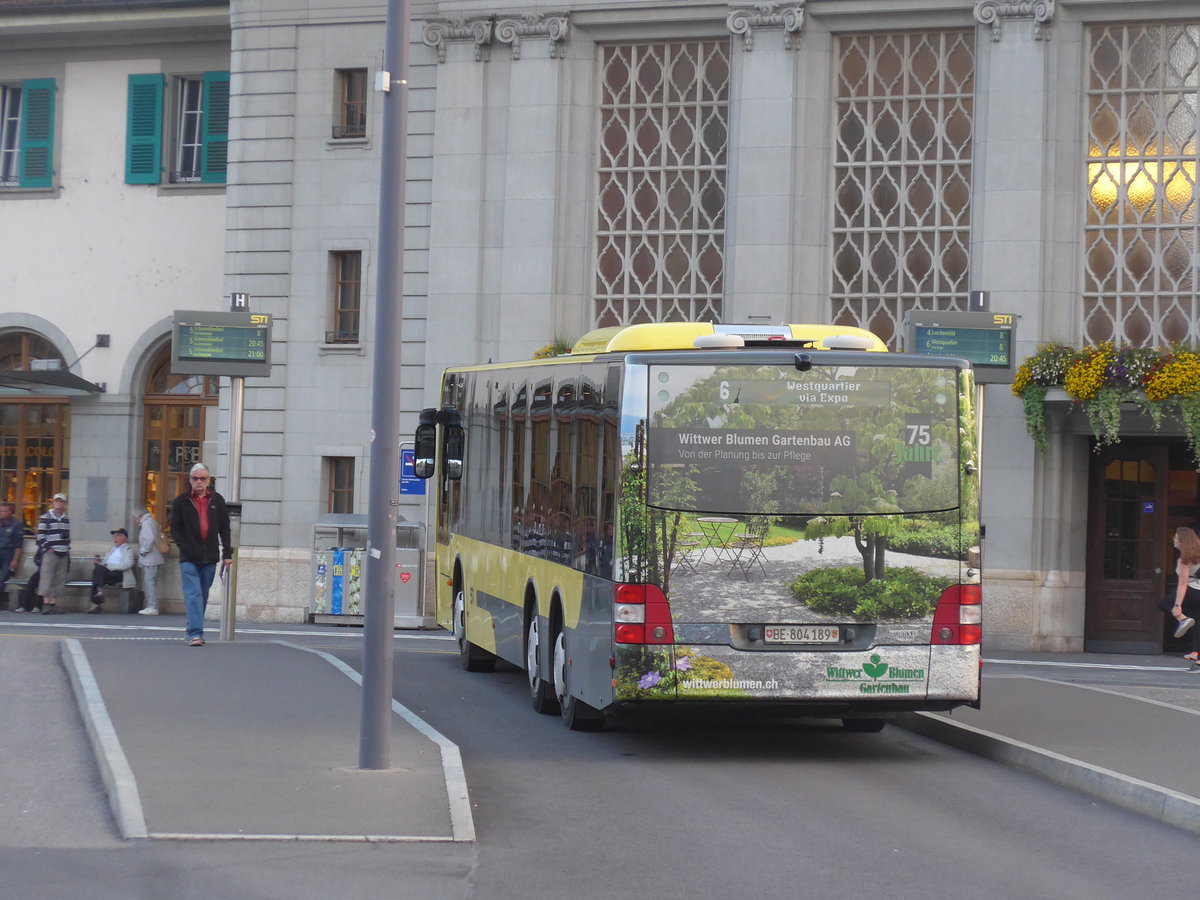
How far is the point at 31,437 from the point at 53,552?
395cm

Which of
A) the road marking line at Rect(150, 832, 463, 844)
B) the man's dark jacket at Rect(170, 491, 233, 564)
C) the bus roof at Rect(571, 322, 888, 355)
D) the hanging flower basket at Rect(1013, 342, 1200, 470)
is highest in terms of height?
the hanging flower basket at Rect(1013, 342, 1200, 470)

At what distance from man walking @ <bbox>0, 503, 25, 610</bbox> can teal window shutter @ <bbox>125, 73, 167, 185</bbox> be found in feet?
19.9

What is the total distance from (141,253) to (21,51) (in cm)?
429

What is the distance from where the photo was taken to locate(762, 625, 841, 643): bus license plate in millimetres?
12227

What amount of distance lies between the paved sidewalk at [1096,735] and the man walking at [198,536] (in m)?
7.38

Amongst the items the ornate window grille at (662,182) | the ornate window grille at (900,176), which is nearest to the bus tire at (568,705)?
the ornate window grille at (900,176)

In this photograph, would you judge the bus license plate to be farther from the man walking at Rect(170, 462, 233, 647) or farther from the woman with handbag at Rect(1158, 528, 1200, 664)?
the woman with handbag at Rect(1158, 528, 1200, 664)

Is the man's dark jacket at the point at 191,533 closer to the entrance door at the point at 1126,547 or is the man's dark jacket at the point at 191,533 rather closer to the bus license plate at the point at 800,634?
the bus license plate at the point at 800,634

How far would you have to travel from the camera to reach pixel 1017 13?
2448 centimetres

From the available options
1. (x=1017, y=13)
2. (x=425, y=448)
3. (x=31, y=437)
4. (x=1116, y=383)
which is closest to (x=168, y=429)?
(x=31, y=437)

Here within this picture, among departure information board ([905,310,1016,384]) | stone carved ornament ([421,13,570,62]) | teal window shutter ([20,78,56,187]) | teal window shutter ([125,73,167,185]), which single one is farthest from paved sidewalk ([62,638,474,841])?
teal window shutter ([20,78,56,187])

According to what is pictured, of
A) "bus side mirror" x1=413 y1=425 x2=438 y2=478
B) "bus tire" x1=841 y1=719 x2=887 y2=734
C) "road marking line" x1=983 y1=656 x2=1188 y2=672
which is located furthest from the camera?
"road marking line" x1=983 y1=656 x2=1188 y2=672

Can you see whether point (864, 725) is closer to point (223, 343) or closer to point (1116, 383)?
point (1116, 383)

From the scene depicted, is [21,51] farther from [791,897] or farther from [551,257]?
[791,897]
